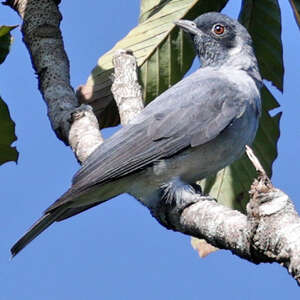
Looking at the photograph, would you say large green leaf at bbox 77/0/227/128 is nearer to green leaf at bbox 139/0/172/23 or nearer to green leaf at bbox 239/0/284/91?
green leaf at bbox 139/0/172/23

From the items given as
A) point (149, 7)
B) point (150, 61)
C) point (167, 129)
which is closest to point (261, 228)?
point (167, 129)

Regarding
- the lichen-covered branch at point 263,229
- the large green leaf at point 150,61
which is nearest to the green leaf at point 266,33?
the large green leaf at point 150,61

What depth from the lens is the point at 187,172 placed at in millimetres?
4965

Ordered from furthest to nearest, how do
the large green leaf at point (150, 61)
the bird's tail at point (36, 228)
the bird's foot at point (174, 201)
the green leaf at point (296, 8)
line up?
the large green leaf at point (150, 61) → the green leaf at point (296, 8) → the bird's tail at point (36, 228) → the bird's foot at point (174, 201)

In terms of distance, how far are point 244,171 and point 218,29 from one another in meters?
1.15

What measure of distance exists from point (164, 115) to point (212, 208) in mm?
1380

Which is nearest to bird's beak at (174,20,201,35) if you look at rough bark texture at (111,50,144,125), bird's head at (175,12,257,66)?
bird's head at (175,12,257,66)

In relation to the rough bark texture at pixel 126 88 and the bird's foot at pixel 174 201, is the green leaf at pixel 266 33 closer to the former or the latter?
the rough bark texture at pixel 126 88

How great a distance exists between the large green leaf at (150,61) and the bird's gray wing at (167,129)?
183 millimetres

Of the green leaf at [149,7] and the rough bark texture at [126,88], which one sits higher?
the green leaf at [149,7]

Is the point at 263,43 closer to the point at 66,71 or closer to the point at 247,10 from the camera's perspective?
the point at 247,10

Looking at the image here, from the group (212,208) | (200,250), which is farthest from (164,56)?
(212,208)

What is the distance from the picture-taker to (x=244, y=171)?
538 centimetres

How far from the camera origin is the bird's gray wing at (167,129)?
4750 mm
